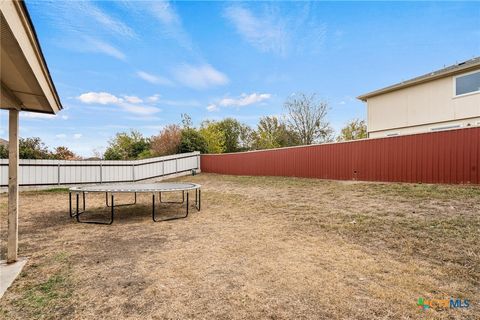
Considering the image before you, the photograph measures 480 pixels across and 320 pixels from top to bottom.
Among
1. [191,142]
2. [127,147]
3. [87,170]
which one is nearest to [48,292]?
[87,170]

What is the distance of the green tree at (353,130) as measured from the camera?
2461 cm

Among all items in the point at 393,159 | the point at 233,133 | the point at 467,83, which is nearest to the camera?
the point at 393,159

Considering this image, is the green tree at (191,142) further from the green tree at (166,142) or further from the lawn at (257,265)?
the lawn at (257,265)

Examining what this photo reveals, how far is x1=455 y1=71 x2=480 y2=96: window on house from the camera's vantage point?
33.0 ft

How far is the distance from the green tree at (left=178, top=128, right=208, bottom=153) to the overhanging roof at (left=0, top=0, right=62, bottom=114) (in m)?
13.6

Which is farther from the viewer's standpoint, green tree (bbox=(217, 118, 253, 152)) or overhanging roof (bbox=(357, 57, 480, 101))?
green tree (bbox=(217, 118, 253, 152))

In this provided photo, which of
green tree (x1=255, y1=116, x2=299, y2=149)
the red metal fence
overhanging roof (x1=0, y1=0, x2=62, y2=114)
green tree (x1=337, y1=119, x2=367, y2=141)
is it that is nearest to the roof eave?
the red metal fence

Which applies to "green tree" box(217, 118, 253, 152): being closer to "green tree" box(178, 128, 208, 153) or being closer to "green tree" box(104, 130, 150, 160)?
"green tree" box(178, 128, 208, 153)

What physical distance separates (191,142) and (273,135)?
39.7ft

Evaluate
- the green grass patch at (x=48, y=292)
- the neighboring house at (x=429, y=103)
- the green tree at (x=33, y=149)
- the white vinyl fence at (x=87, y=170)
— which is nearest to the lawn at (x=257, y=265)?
the green grass patch at (x=48, y=292)

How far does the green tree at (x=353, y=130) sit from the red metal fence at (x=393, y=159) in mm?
14746

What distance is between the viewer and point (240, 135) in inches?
1131

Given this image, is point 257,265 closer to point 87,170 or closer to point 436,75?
point 87,170

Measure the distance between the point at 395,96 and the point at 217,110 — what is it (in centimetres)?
1809
